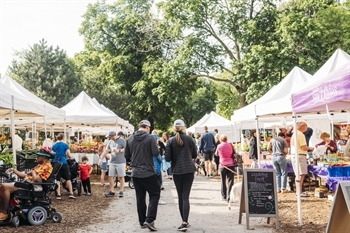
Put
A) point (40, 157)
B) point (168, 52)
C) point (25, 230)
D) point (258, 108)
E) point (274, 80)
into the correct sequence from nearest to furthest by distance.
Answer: point (25, 230) < point (40, 157) < point (258, 108) < point (274, 80) < point (168, 52)

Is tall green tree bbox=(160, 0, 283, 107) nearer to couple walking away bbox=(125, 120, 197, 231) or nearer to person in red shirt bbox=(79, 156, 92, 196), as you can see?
person in red shirt bbox=(79, 156, 92, 196)

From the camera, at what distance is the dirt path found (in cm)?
846

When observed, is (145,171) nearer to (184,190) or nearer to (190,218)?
(184,190)

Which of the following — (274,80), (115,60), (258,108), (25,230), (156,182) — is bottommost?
(25,230)

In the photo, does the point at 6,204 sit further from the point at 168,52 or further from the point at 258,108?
the point at 168,52

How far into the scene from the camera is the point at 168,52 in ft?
125

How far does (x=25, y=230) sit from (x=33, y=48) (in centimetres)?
4074

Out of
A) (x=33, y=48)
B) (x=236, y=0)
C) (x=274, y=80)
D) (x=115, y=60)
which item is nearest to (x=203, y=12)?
(x=236, y=0)

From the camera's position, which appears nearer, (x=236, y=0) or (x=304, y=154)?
(x=304, y=154)

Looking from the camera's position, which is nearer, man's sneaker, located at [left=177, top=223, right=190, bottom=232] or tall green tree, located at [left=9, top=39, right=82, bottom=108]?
man's sneaker, located at [left=177, top=223, right=190, bottom=232]

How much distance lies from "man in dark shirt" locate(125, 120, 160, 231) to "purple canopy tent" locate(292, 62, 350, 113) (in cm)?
270

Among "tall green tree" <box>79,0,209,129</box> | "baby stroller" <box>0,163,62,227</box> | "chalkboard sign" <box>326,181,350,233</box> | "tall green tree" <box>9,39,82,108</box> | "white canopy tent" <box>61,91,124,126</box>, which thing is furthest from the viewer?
"tall green tree" <box>9,39,82,108</box>

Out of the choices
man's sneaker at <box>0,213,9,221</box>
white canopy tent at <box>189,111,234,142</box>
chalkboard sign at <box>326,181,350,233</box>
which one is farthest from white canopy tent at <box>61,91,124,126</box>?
chalkboard sign at <box>326,181,350,233</box>

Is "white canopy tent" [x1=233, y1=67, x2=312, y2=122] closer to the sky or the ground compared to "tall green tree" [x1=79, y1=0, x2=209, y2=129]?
closer to the ground
